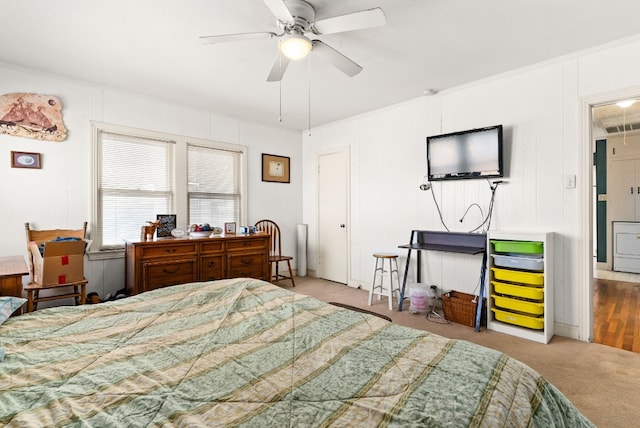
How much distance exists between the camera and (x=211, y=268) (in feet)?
12.1

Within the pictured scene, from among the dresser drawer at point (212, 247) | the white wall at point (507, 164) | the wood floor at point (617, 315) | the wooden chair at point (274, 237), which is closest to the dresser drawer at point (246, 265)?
the dresser drawer at point (212, 247)

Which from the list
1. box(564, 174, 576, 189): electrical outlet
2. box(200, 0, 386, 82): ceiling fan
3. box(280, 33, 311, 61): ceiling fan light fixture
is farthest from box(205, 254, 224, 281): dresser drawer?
box(564, 174, 576, 189): electrical outlet

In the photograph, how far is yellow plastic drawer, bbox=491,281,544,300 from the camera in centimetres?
278

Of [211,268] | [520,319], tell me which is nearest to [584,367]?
[520,319]

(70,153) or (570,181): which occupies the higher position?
(70,153)

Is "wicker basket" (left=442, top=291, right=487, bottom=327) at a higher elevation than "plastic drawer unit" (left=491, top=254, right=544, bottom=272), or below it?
below

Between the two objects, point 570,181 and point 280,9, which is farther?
point 570,181

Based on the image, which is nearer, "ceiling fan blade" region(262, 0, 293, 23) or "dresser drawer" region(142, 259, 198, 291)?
"ceiling fan blade" region(262, 0, 293, 23)

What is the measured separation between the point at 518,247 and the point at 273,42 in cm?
279

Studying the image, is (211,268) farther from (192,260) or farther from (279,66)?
(279,66)

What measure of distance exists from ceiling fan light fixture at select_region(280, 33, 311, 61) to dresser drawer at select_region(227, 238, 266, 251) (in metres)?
2.39

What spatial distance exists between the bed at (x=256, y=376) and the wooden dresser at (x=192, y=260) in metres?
1.80

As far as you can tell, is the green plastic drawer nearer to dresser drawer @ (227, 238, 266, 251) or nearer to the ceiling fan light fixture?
the ceiling fan light fixture

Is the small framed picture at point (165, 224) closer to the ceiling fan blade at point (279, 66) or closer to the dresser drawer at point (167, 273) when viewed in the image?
the dresser drawer at point (167, 273)
